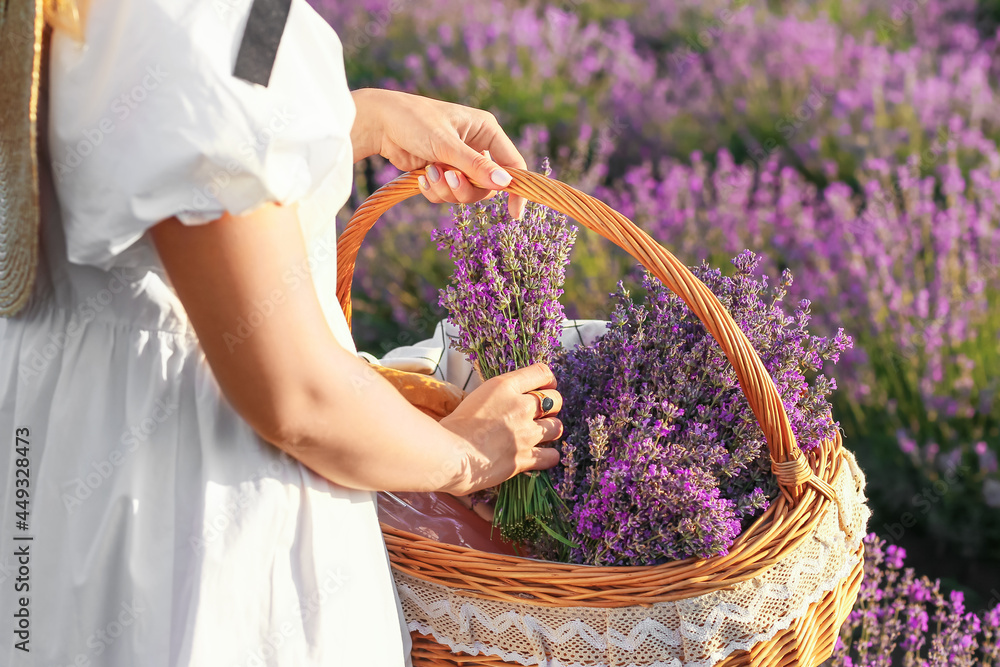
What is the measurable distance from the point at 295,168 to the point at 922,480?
7.41ft

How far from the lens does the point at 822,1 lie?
18.1ft

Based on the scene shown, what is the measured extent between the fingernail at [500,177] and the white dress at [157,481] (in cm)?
35

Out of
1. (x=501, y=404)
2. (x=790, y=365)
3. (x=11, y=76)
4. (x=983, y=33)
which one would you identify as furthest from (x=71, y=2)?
(x=983, y=33)

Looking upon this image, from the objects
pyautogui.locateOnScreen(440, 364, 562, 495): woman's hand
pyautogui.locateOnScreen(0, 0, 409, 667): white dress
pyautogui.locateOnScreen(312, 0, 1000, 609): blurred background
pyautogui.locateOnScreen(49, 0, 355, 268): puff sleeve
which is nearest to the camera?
pyautogui.locateOnScreen(49, 0, 355, 268): puff sleeve

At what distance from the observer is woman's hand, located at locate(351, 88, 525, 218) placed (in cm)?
133

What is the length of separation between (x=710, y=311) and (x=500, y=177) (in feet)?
1.21

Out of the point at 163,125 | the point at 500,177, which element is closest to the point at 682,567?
the point at 500,177

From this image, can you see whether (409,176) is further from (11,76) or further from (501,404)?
(11,76)

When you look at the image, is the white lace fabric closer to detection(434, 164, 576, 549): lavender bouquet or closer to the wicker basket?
the wicker basket
